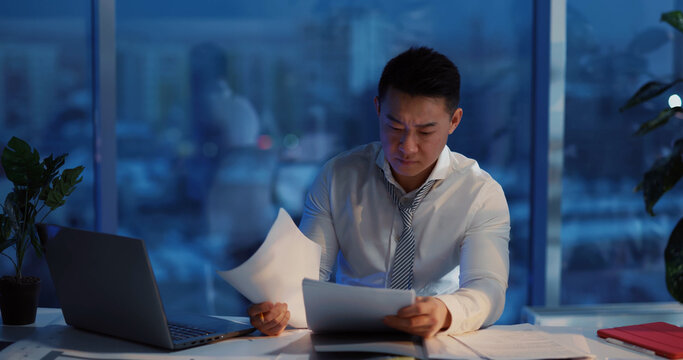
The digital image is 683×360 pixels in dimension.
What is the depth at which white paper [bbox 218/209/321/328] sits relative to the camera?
1.53m

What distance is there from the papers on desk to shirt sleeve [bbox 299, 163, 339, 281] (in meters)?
0.63

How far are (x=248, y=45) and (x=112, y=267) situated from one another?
89.4 inches

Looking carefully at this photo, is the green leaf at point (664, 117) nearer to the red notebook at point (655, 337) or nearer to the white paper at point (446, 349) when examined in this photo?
the red notebook at point (655, 337)

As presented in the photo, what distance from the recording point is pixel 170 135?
3523mm

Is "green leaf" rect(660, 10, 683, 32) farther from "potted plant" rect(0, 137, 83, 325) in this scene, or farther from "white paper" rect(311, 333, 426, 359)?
"potted plant" rect(0, 137, 83, 325)

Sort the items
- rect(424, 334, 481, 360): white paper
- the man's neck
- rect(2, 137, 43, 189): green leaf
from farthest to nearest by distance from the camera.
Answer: the man's neck → rect(2, 137, 43, 189): green leaf → rect(424, 334, 481, 360): white paper

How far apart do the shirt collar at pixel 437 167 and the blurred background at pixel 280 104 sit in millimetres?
1486

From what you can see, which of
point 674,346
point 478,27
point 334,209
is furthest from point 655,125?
point 478,27

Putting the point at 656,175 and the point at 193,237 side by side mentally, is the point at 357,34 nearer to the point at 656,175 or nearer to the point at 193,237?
the point at 193,237

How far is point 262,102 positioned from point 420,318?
2.28 meters

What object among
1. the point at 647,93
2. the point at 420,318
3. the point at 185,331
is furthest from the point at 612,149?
the point at 185,331

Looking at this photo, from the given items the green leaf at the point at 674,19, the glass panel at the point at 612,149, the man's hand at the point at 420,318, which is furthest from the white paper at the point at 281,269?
the glass panel at the point at 612,149

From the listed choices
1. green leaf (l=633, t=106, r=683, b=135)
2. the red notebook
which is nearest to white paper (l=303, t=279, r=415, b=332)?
the red notebook

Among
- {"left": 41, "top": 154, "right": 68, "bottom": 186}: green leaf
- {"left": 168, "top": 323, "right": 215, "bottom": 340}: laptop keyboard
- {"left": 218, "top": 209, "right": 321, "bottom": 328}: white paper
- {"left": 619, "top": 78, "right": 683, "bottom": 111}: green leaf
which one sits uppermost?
{"left": 619, "top": 78, "right": 683, "bottom": 111}: green leaf
